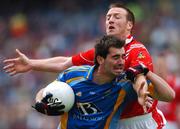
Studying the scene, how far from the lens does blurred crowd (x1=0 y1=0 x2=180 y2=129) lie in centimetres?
1647

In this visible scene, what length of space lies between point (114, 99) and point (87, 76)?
1.16ft

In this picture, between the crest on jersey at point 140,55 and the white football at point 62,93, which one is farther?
the crest on jersey at point 140,55

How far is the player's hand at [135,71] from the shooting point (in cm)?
727

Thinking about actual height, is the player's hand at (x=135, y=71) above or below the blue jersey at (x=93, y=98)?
above

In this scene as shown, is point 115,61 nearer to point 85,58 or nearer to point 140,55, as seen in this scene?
point 140,55

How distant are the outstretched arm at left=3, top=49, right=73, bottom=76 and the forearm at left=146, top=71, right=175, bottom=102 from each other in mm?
1539

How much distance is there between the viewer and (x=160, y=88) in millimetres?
7496

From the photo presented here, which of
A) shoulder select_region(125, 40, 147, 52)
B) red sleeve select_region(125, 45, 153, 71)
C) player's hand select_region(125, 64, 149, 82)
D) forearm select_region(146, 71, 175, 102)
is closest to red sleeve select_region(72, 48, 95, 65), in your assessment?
shoulder select_region(125, 40, 147, 52)

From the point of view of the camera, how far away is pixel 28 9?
20.8 m

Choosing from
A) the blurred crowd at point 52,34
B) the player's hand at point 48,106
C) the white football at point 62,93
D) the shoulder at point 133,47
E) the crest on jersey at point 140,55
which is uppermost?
the shoulder at point 133,47

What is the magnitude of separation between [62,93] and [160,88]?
957 millimetres

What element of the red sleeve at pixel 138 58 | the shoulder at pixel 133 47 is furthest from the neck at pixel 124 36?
the red sleeve at pixel 138 58

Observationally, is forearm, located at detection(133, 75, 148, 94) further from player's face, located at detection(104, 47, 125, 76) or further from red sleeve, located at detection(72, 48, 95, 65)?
red sleeve, located at detection(72, 48, 95, 65)

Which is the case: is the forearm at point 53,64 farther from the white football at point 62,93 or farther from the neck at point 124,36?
the white football at point 62,93
